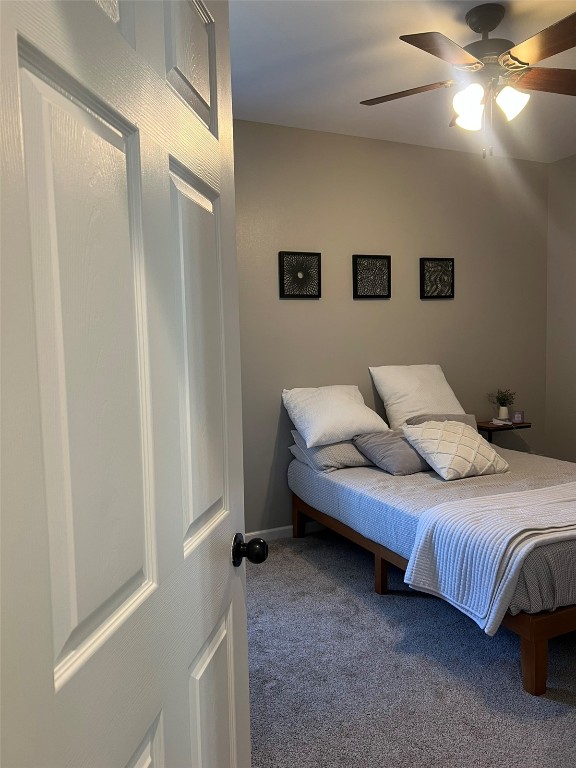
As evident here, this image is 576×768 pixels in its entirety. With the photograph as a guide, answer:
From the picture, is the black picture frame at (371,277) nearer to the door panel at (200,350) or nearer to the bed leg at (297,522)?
the bed leg at (297,522)

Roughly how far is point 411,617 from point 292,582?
0.72 meters

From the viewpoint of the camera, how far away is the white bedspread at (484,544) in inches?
89.8

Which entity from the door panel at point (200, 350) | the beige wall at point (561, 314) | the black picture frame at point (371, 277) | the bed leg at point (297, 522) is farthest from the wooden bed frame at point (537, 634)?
the beige wall at point (561, 314)

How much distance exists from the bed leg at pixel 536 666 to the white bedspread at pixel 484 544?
0.15 meters

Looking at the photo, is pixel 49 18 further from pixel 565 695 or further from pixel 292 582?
pixel 292 582

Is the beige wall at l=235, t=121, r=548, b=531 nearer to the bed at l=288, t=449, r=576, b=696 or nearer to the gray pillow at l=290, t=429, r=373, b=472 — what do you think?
the gray pillow at l=290, t=429, r=373, b=472

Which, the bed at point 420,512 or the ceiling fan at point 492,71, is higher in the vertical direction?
the ceiling fan at point 492,71

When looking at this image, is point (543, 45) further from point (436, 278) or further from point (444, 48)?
point (436, 278)

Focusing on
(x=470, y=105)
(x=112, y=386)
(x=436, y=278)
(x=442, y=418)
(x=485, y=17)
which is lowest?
(x=442, y=418)

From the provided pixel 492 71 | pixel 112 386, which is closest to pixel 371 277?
pixel 492 71

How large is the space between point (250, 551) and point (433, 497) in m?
1.90

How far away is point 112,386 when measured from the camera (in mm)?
709

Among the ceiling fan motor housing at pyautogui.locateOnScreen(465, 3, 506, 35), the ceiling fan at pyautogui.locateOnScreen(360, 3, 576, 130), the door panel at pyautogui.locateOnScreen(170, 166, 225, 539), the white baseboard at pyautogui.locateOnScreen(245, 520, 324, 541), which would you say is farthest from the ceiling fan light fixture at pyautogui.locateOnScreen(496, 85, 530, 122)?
the white baseboard at pyautogui.locateOnScreen(245, 520, 324, 541)

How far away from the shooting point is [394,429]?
4.12m
